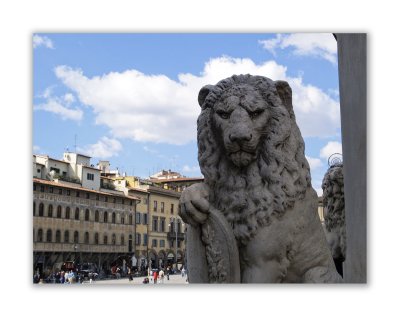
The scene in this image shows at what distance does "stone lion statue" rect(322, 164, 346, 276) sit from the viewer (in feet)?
13.5

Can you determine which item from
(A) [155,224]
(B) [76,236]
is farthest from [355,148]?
(A) [155,224]

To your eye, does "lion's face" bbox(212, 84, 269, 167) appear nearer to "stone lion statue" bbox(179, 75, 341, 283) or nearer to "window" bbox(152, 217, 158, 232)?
"stone lion statue" bbox(179, 75, 341, 283)

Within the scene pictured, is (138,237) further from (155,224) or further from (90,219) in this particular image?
(90,219)

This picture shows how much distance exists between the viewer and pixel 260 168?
3156mm

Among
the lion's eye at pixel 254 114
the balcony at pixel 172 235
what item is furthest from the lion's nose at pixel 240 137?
the balcony at pixel 172 235

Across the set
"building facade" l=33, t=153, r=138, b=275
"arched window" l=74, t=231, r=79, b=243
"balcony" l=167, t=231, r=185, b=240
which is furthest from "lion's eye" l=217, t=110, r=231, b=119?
"balcony" l=167, t=231, r=185, b=240

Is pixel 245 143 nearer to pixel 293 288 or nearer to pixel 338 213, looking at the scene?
pixel 293 288

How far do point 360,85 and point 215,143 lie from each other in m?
0.93

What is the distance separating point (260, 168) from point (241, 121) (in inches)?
10.1

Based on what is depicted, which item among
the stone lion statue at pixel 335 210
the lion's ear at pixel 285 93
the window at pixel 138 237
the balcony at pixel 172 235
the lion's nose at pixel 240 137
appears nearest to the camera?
the lion's nose at pixel 240 137

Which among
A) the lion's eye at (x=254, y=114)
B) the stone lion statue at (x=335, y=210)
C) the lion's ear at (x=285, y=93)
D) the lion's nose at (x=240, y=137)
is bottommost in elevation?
the stone lion statue at (x=335, y=210)

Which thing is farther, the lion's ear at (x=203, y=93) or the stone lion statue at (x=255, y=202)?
the lion's ear at (x=203, y=93)

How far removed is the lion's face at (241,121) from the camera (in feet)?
10.1

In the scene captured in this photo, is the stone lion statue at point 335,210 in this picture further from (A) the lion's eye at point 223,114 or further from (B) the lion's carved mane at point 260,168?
(A) the lion's eye at point 223,114
